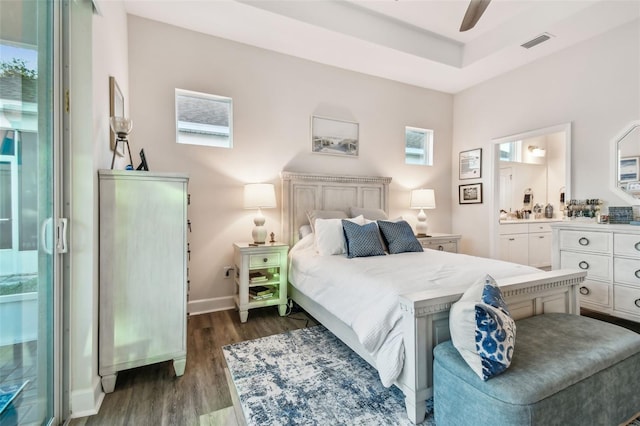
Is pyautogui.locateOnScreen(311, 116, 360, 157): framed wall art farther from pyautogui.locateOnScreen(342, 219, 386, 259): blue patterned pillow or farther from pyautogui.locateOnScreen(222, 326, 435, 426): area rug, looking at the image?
pyautogui.locateOnScreen(222, 326, 435, 426): area rug

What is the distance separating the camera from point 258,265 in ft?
9.91

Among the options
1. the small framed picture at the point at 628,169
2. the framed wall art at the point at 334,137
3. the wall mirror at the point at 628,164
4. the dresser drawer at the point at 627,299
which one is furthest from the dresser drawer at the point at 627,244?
the framed wall art at the point at 334,137

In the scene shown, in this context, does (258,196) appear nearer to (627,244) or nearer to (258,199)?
(258,199)

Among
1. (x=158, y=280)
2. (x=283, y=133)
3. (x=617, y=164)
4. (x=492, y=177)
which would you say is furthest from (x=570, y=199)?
(x=158, y=280)

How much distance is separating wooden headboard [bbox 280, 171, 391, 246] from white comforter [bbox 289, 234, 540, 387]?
2.04 ft

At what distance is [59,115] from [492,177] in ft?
15.7

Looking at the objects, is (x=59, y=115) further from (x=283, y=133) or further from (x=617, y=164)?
(x=617, y=164)

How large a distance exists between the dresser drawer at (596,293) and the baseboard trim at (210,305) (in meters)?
3.54

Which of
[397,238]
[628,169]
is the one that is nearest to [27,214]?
[397,238]

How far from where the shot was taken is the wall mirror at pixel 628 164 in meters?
2.97

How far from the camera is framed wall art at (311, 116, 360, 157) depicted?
385cm

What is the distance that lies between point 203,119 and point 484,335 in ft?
10.8

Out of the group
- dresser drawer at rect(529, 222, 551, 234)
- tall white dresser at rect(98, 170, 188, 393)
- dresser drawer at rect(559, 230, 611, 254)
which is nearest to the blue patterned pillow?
tall white dresser at rect(98, 170, 188, 393)

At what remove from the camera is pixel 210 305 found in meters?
3.28
